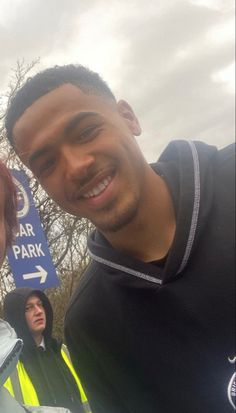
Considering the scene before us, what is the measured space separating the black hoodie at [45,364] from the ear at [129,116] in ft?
7.43

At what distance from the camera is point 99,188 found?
1606mm

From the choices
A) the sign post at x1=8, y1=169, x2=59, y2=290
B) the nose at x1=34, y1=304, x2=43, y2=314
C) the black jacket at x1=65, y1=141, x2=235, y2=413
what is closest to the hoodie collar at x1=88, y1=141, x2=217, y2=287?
the black jacket at x1=65, y1=141, x2=235, y2=413

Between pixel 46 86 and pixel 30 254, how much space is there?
2182 millimetres

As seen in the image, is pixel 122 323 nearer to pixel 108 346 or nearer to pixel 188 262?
pixel 108 346

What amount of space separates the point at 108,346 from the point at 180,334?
1.00 ft

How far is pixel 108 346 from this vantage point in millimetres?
1642

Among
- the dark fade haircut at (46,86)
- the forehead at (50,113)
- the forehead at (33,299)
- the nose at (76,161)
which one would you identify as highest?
the dark fade haircut at (46,86)

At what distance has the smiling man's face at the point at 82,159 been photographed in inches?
63.4

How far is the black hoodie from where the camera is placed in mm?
3377

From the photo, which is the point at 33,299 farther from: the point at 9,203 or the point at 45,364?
the point at 9,203

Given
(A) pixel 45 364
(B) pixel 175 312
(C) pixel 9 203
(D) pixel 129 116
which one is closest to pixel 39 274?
(A) pixel 45 364

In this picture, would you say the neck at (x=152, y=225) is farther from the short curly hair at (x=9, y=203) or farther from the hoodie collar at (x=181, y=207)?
the short curly hair at (x=9, y=203)

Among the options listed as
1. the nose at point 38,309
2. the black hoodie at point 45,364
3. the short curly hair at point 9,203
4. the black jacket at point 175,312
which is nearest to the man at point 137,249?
the black jacket at point 175,312

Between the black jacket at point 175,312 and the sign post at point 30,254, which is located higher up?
the sign post at point 30,254
